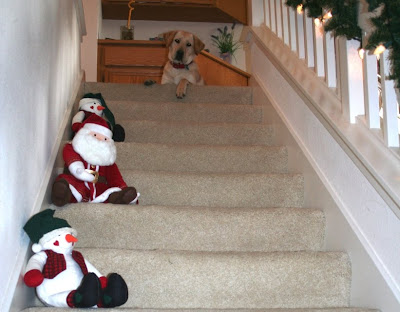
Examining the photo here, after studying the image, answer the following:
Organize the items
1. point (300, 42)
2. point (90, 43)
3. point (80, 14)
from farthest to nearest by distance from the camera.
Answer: point (90, 43), point (80, 14), point (300, 42)

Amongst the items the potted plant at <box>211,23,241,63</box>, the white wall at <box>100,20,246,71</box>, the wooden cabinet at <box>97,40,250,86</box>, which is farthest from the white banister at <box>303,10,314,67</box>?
the white wall at <box>100,20,246,71</box>

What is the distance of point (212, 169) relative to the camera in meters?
2.51

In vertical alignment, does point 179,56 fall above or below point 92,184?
above

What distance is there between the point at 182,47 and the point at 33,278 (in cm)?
268

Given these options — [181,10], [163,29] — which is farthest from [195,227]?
[163,29]

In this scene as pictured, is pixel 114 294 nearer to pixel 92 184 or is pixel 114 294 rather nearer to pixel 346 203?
pixel 92 184

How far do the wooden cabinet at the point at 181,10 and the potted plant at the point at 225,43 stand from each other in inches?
5.1

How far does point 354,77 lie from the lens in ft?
6.36

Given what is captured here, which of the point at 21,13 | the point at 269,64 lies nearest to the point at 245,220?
the point at 21,13

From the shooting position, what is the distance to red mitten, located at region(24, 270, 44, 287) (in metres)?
1.40

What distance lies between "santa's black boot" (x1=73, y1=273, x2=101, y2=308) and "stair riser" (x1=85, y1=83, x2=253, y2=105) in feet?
6.72

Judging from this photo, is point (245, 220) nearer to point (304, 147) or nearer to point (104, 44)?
point (304, 147)

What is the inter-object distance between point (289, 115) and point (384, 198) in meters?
1.13

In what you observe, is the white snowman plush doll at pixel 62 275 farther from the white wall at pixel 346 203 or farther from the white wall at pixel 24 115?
the white wall at pixel 346 203
